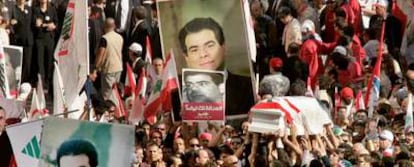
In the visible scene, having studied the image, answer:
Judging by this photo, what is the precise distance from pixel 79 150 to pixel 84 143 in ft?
0.31

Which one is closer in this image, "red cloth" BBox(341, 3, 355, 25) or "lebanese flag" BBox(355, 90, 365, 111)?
"lebanese flag" BBox(355, 90, 365, 111)

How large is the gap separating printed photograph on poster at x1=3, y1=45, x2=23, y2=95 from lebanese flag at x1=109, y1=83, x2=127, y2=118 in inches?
46.4

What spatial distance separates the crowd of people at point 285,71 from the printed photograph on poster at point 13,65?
1.03ft

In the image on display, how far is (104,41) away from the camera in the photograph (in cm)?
2834

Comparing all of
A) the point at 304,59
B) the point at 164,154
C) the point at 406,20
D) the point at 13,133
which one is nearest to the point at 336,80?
the point at 304,59

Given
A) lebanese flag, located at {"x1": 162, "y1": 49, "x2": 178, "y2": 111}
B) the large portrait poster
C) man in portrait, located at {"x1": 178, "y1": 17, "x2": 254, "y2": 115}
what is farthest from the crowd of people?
the large portrait poster

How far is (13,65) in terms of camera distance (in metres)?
27.0

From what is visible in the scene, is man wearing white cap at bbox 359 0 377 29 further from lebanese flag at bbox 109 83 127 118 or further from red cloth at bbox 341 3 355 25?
lebanese flag at bbox 109 83 127 118

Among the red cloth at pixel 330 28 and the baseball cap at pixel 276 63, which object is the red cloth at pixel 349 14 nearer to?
the red cloth at pixel 330 28

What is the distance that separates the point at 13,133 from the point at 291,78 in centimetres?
619

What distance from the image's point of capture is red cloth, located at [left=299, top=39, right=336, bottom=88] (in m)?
26.3

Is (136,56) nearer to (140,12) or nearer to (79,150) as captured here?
(140,12)

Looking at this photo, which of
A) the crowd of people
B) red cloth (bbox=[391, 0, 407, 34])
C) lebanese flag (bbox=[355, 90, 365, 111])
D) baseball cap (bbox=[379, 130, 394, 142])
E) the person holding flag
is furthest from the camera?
red cloth (bbox=[391, 0, 407, 34])

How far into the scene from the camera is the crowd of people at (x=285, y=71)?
21.3 m
